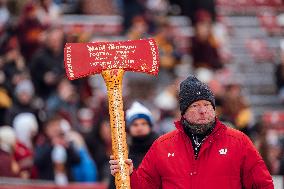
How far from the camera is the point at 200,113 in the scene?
20.4 feet

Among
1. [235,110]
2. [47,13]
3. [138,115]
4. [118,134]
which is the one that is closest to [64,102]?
[235,110]

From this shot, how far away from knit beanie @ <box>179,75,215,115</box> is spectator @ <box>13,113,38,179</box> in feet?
15.9

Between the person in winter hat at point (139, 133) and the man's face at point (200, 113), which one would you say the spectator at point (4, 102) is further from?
the man's face at point (200, 113)

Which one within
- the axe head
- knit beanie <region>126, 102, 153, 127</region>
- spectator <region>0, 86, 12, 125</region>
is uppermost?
the axe head

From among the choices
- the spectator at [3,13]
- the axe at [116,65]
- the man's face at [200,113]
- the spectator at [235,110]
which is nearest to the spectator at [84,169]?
the spectator at [235,110]

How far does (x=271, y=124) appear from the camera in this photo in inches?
643

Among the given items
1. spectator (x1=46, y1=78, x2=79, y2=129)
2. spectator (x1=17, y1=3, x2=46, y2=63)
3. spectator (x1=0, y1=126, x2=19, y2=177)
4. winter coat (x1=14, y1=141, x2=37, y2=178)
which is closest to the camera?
spectator (x1=0, y1=126, x2=19, y2=177)

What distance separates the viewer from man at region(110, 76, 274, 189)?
6.18 m

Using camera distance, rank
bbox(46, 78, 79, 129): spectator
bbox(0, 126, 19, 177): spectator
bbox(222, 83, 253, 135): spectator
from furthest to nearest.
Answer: bbox(46, 78, 79, 129): spectator
bbox(222, 83, 253, 135): spectator
bbox(0, 126, 19, 177): spectator

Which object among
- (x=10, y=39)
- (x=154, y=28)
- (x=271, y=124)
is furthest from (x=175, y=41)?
(x=10, y=39)

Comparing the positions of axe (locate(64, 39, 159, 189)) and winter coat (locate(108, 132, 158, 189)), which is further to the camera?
winter coat (locate(108, 132, 158, 189))

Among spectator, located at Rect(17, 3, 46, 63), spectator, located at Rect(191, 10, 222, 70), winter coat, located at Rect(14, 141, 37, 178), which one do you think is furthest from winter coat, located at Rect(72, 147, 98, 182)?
spectator, located at Rect(191, 10, 222, 70)

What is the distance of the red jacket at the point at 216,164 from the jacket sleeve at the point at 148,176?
7 cm

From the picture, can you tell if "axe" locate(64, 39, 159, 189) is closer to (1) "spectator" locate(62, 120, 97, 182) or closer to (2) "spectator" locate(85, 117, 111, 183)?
(1) "spectator" locate(62, 120, 97, 182)
